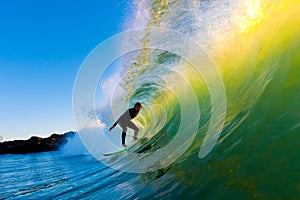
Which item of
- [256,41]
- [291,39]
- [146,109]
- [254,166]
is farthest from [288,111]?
[146,109]

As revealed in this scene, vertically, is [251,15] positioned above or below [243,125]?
above

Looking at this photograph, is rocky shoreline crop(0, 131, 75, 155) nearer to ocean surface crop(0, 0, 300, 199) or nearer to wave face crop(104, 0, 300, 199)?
ocean surface crop(0, 0, 300, 199)

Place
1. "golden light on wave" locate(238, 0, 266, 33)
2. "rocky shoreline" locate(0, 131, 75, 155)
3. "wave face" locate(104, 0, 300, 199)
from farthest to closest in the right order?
"rocky shoreline" locate(0, 131, 75, 155) < "golden light on wave" locate(238, 0, 266, 33) < "wave face" locate(104, 0, 300, 199)

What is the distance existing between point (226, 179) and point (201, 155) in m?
1.12

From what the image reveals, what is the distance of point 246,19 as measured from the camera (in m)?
6.19

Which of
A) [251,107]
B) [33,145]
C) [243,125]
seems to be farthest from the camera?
[33,145]

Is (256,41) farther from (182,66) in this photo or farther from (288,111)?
(182,66)

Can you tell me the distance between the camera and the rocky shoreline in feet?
112

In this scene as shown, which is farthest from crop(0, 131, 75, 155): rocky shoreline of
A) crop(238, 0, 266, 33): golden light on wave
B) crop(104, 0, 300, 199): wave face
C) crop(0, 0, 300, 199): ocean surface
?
crop(238, 0, 266, 33): golden light on wave

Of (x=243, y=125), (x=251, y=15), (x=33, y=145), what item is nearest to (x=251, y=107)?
(x=243, y=125)

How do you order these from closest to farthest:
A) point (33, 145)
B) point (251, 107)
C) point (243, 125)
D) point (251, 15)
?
point (243, 125) → point (251, 107) → point (251, 15) → point (33, 145)

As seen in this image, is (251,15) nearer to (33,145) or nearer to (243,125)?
(243,125)

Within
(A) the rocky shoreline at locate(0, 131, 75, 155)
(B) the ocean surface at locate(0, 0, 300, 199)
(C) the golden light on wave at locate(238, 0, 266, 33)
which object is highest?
(A) the rocky shoreline at locate(0, 131, 75, 155)

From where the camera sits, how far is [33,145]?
Result: 117ft
